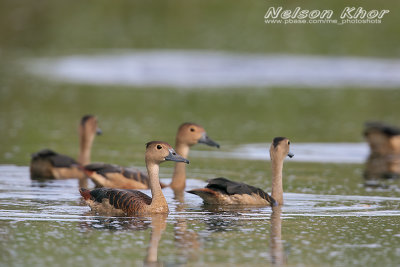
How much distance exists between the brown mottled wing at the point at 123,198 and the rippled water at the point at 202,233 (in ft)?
1.02

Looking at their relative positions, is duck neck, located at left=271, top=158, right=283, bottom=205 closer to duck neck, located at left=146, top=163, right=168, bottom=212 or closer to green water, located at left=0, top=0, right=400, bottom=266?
green water, located at left=0, top=0, right=400, bottom=266

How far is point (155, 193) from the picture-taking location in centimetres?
1358

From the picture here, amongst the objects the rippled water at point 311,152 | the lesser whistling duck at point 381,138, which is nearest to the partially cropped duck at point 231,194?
the rippled water at point 311,152

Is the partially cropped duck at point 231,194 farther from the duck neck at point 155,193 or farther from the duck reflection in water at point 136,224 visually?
the duck reflection in water at point 136,224

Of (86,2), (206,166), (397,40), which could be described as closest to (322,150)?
(206,166)

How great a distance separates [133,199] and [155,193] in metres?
0.37

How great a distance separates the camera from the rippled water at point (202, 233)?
416 inches

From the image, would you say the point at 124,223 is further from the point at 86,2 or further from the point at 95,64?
the point at 86,2

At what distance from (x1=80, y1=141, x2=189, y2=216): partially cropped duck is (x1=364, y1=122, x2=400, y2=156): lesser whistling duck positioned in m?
10.1

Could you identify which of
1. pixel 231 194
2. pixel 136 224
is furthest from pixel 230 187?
pixel 136 224

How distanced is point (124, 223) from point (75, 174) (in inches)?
214

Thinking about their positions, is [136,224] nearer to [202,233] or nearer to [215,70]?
[202,233]

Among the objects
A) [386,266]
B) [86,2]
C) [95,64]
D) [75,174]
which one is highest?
[86,2]

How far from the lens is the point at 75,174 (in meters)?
17.9
